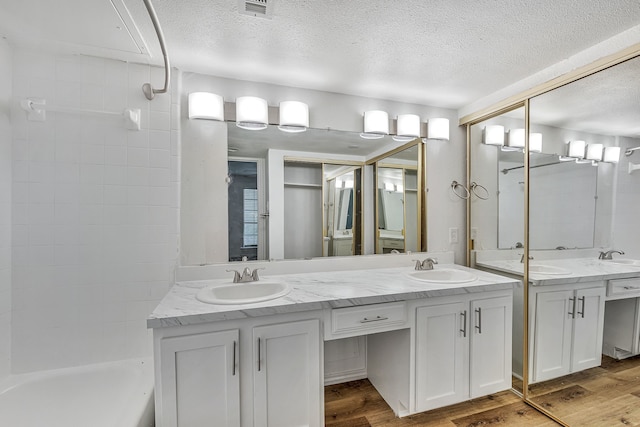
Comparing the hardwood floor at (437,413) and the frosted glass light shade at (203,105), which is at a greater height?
the frosted glass light shade at (203,105)

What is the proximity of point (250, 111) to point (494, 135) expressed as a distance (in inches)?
71.8

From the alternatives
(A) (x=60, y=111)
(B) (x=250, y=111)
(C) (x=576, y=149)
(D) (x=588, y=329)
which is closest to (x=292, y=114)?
(B) (x=250, y=111)

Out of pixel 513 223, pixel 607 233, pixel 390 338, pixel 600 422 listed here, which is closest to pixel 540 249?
pixel 513 223

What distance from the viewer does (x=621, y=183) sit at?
1.38 m

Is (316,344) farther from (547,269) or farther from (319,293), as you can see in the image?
(547,269)

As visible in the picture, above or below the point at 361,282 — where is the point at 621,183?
above

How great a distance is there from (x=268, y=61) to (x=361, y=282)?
1467mm

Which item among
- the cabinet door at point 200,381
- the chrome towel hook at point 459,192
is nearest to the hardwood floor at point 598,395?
the chrome towel hook at point 459,192

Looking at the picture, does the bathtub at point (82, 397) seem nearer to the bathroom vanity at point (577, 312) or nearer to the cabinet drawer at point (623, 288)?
the bathroom vanity at point (577, 312)

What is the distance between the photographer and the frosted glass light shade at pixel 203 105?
5.58ft

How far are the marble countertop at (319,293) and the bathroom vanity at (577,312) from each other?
0.24m

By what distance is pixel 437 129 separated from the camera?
2211 millimetres

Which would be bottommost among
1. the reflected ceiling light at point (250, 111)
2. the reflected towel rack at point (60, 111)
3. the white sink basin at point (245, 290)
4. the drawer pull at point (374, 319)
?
the drawer pull at point (374, 319)

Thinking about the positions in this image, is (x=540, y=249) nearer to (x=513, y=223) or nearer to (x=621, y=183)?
(x=513, y=223)
